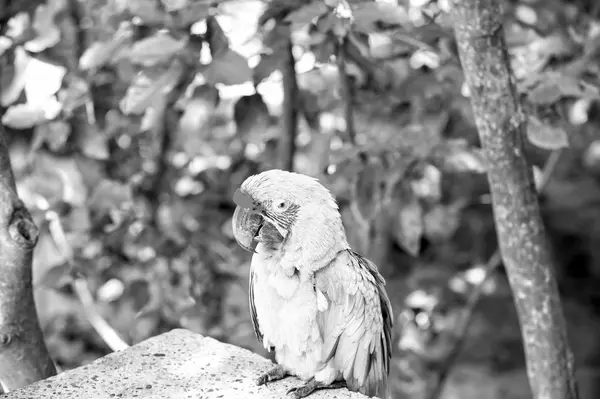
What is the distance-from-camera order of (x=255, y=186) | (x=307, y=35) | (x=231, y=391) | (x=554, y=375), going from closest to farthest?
1. (x=255, y=186)
2. (x=231, y=391)
3. (x=554, y=375)
4. (x=307, y=35)

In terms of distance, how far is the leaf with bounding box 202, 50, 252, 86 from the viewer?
68.9 inches

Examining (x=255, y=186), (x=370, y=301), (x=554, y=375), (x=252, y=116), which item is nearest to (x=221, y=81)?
(x=252, y=116)

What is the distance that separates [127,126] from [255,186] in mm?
940

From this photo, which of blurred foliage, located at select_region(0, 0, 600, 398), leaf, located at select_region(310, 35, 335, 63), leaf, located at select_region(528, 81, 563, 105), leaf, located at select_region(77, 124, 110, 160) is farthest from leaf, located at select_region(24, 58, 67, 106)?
leaf, located at select_region(528, 81, 563, 105)

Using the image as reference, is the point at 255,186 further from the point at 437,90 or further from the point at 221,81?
the point at 437,90

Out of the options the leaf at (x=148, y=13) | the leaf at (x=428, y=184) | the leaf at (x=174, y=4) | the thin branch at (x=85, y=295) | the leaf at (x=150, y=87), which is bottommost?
the thin branch at (x=85, y=295)

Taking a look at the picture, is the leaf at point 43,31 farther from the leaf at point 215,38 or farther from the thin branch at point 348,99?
→ the thin branch at point 348,99

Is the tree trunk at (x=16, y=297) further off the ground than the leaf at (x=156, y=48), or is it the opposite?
the leaf at (x=156, y=48)

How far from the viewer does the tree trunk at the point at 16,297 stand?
A: 1.45 meters

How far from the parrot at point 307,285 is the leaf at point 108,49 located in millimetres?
702

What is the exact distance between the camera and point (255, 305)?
4.97ft

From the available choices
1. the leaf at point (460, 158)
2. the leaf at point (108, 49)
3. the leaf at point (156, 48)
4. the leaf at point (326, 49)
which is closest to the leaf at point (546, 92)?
the leaf at point (460, 158)

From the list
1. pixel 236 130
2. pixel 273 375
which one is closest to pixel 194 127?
pixel 236 130

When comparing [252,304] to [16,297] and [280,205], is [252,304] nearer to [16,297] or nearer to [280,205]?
[280,205]
